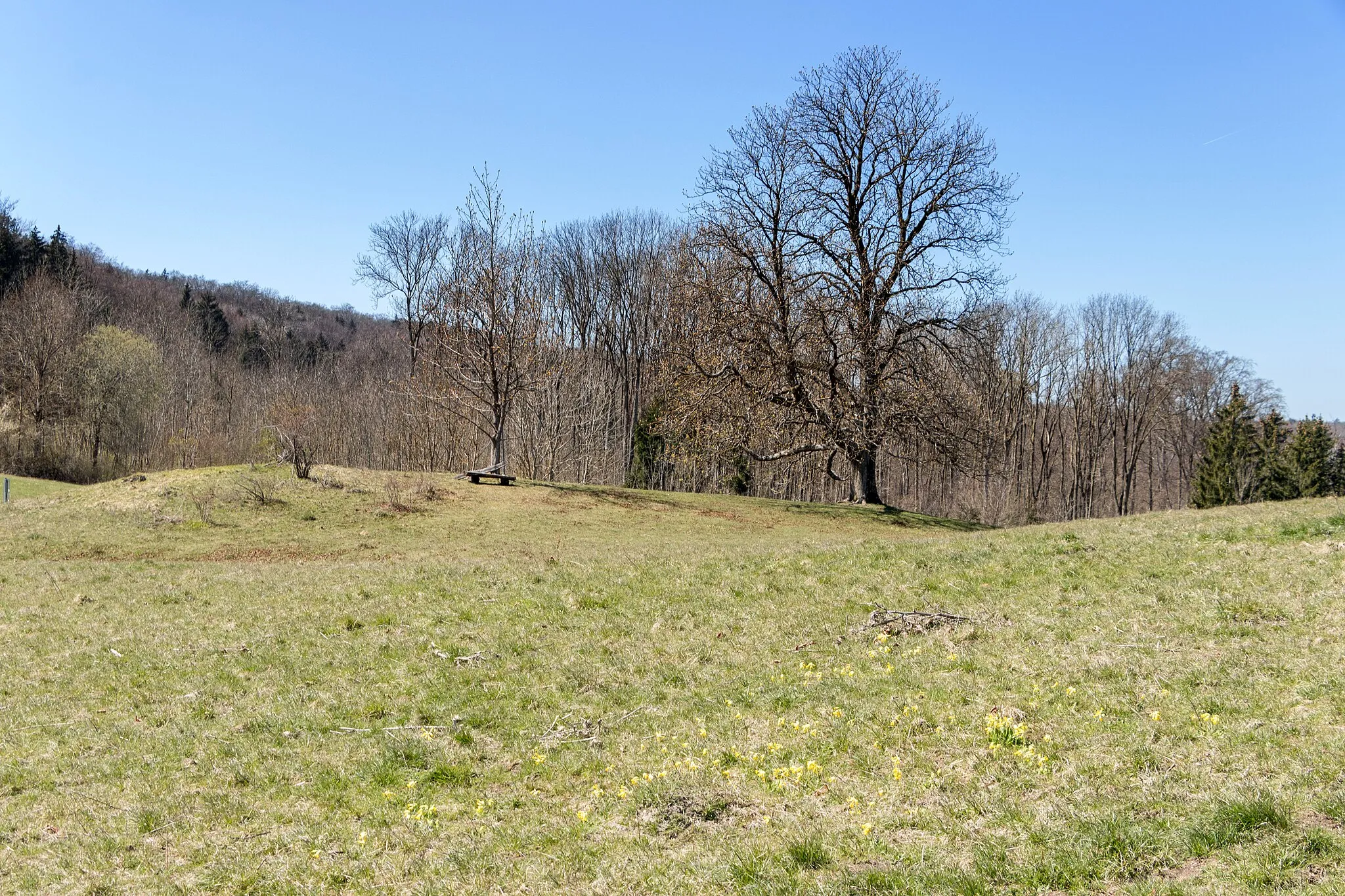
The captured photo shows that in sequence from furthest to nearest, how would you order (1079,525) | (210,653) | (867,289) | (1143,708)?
1. (867,289)
2. (1079,525)
3. (210,653)
4. (1143,708)

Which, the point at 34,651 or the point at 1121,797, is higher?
the point at 1121,797

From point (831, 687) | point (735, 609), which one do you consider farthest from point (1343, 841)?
point (735, 609)

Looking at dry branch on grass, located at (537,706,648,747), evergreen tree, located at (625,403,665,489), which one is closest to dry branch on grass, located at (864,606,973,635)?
dry branch on grass, located at (537,706,648,747)

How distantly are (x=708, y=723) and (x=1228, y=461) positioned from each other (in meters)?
50.4

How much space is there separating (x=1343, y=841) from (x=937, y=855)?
186 cm

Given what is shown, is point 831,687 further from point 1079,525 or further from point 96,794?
point 1079,525

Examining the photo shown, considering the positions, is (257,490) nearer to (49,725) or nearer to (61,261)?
(49,725)

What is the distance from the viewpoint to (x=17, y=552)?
59.3 feet

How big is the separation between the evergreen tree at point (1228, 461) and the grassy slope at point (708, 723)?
37013mm

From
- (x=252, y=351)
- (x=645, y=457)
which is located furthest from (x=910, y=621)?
(x=252, y=351)

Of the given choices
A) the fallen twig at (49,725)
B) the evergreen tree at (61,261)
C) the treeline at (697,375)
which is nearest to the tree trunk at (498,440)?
the treeline at (697,375)

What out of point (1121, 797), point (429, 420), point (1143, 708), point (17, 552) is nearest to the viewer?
point (1121, 797)

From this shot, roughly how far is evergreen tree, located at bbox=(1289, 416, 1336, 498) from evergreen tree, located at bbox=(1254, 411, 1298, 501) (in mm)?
523

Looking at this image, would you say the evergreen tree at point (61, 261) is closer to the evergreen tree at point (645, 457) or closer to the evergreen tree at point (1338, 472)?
the evergreen tree at point (645, 457)
